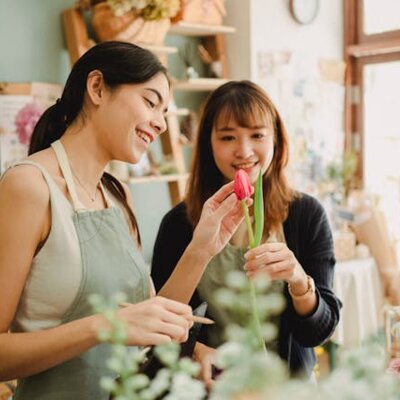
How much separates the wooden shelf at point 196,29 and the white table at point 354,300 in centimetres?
150

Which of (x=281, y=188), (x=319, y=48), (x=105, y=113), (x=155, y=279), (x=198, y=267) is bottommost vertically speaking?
(x=155, y=279)

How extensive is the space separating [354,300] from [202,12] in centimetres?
181

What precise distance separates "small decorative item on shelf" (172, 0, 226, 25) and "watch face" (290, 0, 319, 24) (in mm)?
552

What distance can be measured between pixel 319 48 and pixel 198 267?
2.99 meters

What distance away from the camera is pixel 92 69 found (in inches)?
49.8

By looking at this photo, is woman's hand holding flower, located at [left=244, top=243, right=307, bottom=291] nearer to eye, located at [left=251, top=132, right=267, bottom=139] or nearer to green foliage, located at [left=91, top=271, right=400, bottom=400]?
eye, located at [left=251, top=132, right=267, bottom=139]

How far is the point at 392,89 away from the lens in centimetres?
402

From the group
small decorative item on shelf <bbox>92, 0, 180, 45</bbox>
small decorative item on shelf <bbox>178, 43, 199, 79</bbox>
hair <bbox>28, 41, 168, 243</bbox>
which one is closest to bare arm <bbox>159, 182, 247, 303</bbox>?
hair <bbox>28, 41, 168, 243</bbox>

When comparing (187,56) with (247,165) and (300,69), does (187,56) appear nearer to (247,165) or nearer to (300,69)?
(300,69)

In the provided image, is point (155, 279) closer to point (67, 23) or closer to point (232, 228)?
point (232, 228)

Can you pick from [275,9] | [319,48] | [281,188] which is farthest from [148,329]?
[319,48]

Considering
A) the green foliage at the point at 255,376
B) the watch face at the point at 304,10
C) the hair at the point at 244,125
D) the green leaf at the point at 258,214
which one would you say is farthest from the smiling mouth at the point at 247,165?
the watch face at the point at 304,10

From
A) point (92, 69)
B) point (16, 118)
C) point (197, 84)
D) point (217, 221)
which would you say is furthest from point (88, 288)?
point (197, 84)

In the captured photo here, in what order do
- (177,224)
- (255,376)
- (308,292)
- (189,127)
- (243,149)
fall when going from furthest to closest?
(189,127)
(177,224)
(243,149)
(308,292)
(255,376)
